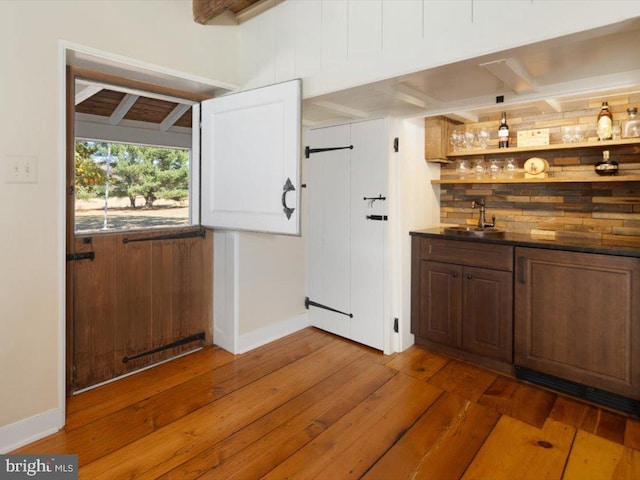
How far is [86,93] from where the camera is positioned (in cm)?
257

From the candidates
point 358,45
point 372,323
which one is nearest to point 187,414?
point 372,323

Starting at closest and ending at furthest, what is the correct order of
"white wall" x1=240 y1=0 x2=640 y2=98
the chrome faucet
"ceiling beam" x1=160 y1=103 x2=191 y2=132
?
1. "white wall" x1=240 y1=0 x2=640 y2=98
2. "ceiling beam" x1=160 y1=103 x2=191 y2=132
3. the chrome faucet

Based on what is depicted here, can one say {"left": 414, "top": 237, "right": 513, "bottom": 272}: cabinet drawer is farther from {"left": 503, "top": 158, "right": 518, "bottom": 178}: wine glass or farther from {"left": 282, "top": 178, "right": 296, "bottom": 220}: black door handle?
{"left": 282, "top": 178, "right": 296, "bottom": 220}: black door handle

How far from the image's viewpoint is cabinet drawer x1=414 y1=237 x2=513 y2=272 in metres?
2.70

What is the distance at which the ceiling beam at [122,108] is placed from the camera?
2.75 metres

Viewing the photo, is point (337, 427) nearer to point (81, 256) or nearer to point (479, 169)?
point (81, 256)

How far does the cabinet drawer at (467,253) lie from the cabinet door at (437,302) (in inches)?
2.4

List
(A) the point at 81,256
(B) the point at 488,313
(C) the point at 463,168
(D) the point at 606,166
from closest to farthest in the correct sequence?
(A) the point at 81,256
(D) the point at 606,166
(B) the point at 488,313
(C) the point at 463,168

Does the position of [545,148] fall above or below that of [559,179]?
above

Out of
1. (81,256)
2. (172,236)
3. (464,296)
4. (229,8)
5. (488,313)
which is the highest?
(229,8)

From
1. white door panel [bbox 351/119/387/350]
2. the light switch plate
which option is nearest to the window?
the light switch plate

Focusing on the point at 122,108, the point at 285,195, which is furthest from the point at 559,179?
the point at 122,108

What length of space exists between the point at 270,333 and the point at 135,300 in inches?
44.3

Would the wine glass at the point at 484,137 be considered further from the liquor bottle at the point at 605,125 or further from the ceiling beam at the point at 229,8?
the ceiling beam at the point at 229,8
